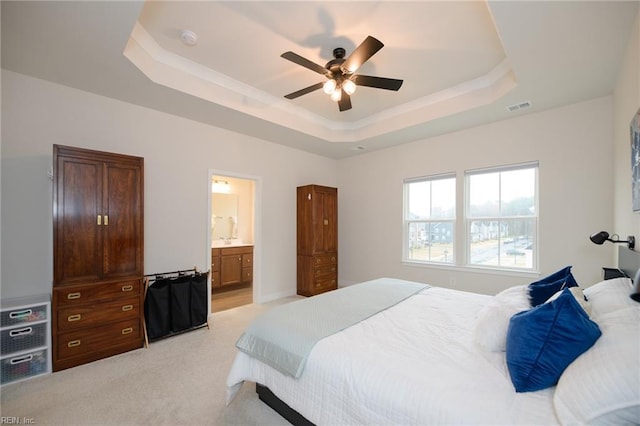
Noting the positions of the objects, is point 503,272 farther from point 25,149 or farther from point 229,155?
point 25,149

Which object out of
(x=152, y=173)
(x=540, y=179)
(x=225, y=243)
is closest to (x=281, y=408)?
(x=152, y=173)

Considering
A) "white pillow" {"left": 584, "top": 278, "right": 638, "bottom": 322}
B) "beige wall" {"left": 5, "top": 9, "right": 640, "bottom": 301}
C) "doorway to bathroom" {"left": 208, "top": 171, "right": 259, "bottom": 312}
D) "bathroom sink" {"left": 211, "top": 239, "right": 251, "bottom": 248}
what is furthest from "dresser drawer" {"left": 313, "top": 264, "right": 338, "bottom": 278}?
"white pillow" {"left": 584, "top": 278, "right": 638, "bottom": 322}

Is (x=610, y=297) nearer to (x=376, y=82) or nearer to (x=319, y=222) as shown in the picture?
(x=376, y=82)

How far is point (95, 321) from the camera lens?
8.75 ft

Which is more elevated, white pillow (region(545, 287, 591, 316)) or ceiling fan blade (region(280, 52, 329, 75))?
ceiling fan blade (region(280, 52, 329, 75))

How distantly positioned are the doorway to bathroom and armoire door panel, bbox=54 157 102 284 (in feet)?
5.77

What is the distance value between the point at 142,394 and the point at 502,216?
4.64 meters

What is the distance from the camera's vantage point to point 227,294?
5.16m

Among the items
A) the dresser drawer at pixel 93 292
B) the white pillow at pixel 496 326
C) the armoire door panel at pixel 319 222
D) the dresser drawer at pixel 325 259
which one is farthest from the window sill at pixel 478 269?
the dresser drawer at pixel 93 292

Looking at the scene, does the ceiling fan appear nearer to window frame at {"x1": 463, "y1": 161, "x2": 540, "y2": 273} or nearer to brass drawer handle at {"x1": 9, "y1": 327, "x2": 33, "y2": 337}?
window frame at {"x1": 463, "y1": 161, "x2": 540, "y2": 273}

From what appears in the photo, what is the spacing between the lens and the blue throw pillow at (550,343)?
1.15 metres

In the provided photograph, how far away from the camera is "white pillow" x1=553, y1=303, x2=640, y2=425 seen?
91 centimetres

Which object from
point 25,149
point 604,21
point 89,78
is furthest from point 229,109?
point 604,21

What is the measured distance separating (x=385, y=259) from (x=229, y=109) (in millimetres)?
3598
